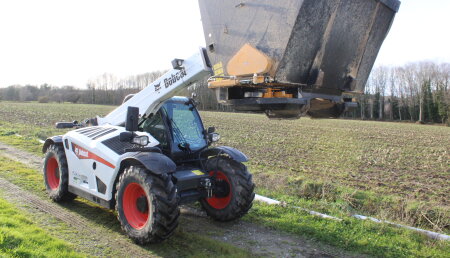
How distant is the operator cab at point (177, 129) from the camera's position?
6047 millimetres

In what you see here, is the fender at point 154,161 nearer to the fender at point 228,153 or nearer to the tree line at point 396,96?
the fender at point 228,153

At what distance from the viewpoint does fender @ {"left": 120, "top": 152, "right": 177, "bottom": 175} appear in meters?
4.89

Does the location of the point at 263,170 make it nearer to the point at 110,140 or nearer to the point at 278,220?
the point at 278,220

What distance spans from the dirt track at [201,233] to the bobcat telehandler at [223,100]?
0.76 feet

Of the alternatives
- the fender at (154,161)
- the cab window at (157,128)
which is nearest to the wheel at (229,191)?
the cab window at (157,128)

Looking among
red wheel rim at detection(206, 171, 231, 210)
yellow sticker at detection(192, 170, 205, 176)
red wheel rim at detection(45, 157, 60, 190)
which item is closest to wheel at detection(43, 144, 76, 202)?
red wheel rim at detection(45, 157, 60, 190)

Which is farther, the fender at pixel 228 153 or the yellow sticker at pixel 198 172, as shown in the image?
the fender at pixel 228 153

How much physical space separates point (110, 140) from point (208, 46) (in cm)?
228

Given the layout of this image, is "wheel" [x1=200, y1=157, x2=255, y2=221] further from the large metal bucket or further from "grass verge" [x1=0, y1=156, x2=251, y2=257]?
the large metal bucket

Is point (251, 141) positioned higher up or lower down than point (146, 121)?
lower down

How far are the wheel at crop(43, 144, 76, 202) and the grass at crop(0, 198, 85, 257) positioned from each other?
3.81 ft

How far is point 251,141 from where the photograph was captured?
1709cm

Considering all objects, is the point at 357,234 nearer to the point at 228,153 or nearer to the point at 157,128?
the point at 228,153

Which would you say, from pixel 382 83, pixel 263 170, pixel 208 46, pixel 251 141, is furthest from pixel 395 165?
pixel 382 83
